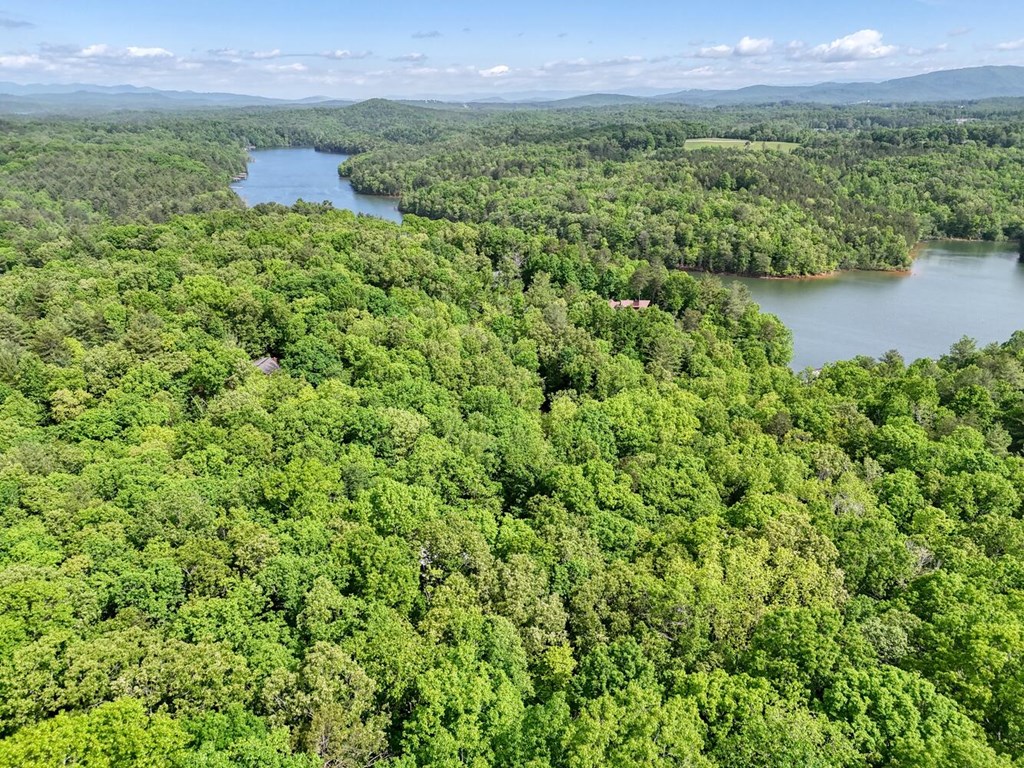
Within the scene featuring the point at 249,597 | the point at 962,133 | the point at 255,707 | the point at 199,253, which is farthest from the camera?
the point at 962,133

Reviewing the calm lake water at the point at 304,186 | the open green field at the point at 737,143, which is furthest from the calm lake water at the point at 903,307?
the open green field at the point at 737,143

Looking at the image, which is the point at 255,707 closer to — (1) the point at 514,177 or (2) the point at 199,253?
(2) the point at 199,253

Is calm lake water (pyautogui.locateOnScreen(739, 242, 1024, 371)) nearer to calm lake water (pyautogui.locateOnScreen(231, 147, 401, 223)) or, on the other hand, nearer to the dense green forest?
the dense green forest

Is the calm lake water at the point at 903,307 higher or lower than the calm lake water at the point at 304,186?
lower

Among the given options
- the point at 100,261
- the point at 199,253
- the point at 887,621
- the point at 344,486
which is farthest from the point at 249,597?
the point at 100,261

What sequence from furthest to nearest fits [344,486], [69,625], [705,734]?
[344,486] → [69,625] → [705,734]

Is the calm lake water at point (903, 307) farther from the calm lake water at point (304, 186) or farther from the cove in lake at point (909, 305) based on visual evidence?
the calm lake water at point (304, 186)
